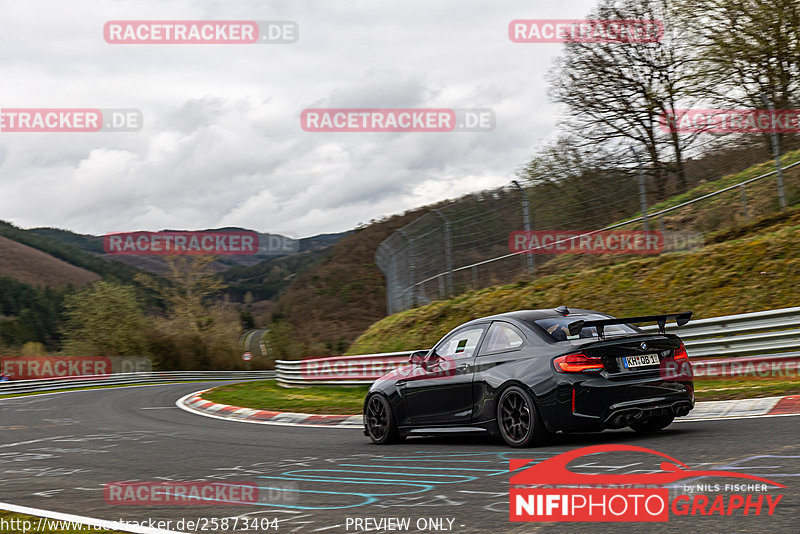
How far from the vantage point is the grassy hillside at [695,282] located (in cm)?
1592

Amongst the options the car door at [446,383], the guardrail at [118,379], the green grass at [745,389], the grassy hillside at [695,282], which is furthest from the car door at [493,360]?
Result: the guardrail at [118,379]

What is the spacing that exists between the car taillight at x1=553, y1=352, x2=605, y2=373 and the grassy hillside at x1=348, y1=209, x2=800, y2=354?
343 inches

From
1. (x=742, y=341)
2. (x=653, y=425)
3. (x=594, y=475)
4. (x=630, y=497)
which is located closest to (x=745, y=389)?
(x=742, y=341)

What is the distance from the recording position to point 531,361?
26.6 feet

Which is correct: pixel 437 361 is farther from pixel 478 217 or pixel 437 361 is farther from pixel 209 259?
pixel 209 259

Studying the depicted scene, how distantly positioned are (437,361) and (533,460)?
2539 millimetres

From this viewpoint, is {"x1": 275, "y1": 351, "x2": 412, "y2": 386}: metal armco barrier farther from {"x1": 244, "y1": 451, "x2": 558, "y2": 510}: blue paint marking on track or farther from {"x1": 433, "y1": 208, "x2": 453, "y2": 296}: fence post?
{"x1": 244, "y1": 451, "x2": 558, "y2": 510}: blue paint marking on track

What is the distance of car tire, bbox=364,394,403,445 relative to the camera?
9930 millimetres

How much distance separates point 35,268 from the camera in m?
150

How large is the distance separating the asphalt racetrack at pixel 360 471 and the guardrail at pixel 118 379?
28.9m

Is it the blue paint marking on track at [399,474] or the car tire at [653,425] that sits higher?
the car tire at [653,425]

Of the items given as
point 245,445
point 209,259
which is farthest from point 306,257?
point 245,445

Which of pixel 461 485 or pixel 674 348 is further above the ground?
pixel 674 348

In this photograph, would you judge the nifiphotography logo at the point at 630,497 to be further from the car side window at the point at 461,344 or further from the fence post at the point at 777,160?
the fence post at the point at 777,160
